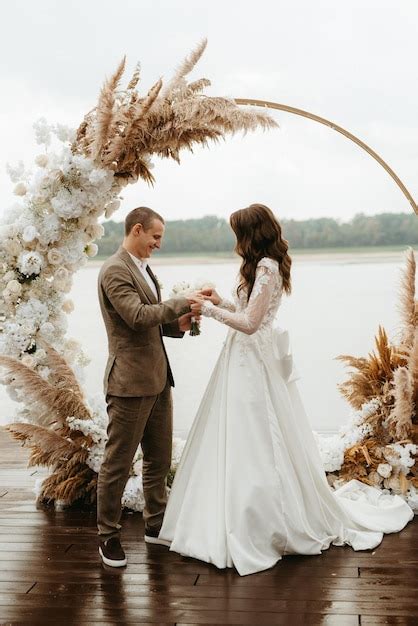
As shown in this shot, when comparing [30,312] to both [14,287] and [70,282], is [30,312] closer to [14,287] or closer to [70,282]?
[14,287]

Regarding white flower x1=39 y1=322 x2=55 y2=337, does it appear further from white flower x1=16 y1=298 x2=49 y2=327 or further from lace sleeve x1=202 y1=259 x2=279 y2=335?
lace sleeve x1=202 y1=259 x2=279 y2=335

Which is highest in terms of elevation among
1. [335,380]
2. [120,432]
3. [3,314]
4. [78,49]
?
[78,49]

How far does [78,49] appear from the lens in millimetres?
7148

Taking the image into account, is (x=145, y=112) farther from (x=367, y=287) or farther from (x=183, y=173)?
(x=367, y=287)

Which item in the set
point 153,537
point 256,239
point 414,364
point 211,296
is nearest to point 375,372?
point 414,364

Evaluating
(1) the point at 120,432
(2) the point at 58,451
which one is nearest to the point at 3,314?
(2) the point at 58,451

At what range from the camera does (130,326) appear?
3791 mm

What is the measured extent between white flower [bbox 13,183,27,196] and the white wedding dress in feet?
4.42

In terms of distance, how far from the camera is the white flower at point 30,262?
4688 millimetres

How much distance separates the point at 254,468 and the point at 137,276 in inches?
39.0

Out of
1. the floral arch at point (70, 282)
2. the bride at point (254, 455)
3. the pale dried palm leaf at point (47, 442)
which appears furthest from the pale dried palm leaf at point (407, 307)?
the pale dried palm leaf at point (47, 442)

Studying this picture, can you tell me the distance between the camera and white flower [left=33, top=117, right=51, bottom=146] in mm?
4676

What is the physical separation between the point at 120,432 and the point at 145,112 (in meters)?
1.59

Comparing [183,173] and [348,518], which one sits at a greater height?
[183,173]
